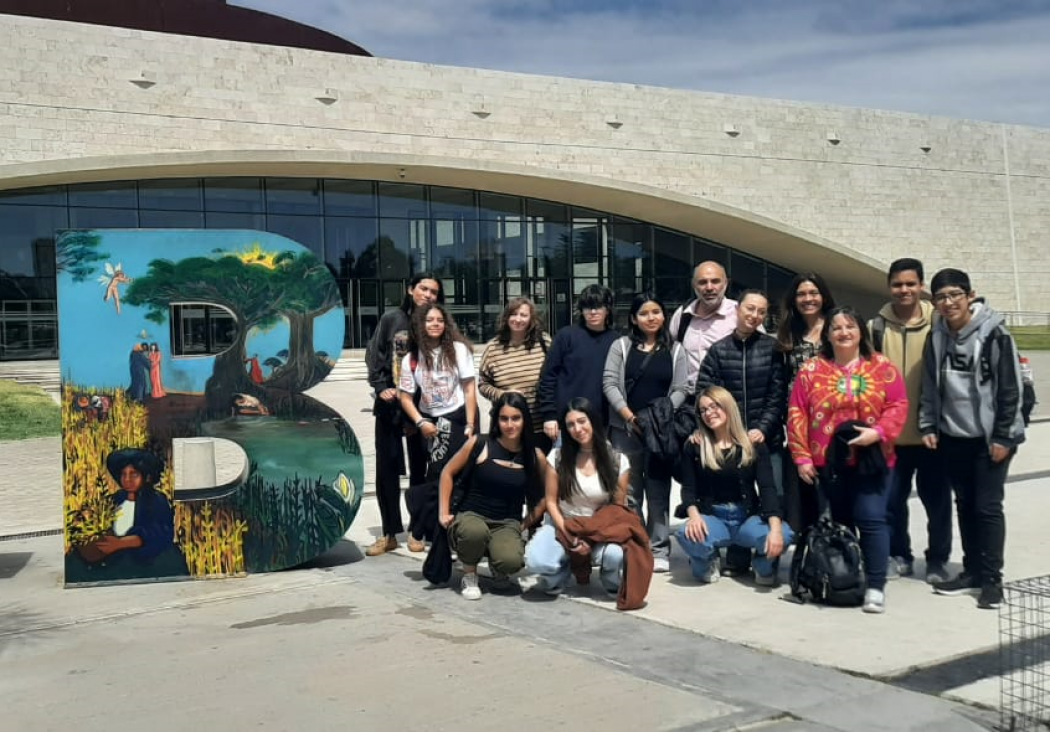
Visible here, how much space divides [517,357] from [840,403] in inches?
88.2

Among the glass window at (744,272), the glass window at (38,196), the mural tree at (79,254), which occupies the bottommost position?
the mural tree at (79,254)

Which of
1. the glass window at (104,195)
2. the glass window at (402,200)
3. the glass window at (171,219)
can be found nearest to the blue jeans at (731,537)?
the glass window at (171,219)

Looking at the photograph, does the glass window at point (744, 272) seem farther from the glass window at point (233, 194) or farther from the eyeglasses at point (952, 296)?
the eyeglasses at point (952, 296)

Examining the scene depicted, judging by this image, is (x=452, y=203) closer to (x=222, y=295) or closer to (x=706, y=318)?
(x=222, y=295)

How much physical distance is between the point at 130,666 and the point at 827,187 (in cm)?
3500

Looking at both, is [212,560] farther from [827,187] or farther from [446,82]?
[827,187]

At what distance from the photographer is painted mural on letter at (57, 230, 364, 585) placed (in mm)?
6531

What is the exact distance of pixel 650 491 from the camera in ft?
22.1

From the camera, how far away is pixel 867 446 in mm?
5723

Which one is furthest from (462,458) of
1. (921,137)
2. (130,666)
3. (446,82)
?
(921,137)

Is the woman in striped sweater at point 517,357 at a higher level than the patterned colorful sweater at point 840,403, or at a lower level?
higher

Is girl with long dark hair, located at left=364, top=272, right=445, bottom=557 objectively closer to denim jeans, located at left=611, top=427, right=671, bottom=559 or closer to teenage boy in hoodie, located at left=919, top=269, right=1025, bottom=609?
denim jeans, located at left=611, top=427, right=671, bottom=559

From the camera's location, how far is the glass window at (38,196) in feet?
86.7

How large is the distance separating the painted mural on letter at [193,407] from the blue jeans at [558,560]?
159 centimetres
